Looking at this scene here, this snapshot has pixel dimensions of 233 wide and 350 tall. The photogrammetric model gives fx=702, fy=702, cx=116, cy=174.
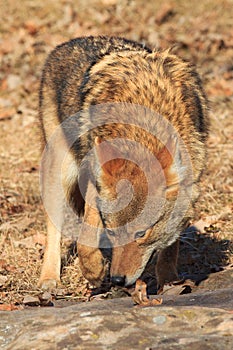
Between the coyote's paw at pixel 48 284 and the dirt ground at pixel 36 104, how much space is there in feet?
0.27

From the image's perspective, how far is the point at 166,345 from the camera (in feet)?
12.2

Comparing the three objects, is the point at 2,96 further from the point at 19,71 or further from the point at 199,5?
the point at 199,5

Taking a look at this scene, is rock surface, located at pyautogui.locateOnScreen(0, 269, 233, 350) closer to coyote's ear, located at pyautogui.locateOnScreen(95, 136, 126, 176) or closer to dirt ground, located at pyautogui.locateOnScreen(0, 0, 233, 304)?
coyote's ear, located at pyautogui.locateOnScreen(95, 136, 126, 176)

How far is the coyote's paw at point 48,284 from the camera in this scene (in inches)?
255

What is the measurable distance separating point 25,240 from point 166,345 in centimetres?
397

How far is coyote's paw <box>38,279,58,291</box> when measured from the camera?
6.48 m

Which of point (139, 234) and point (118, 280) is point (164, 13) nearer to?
point (139, 234)

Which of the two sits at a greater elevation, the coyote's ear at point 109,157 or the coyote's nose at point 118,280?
the coyote's ear at point 109,157

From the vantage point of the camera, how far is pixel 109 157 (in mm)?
5387

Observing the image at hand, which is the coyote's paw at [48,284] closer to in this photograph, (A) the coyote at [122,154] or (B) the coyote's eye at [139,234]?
(A) the coyote at [122,154]

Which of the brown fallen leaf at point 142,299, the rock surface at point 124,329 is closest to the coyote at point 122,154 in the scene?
the brown fallen leaf at point 142,299

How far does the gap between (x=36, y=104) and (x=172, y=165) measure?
6.62m

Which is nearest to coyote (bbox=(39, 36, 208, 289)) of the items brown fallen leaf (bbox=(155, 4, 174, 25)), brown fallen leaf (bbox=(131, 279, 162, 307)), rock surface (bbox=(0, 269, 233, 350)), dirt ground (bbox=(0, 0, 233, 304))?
dirt ground (bbox=(0, 0, 233, 304))

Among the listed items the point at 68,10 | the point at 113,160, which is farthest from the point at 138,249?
the point at 68,10
